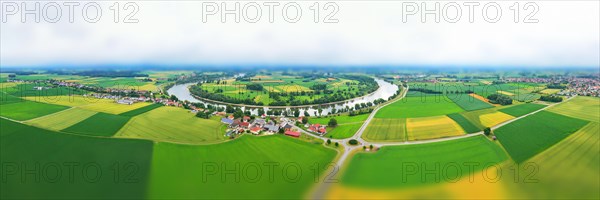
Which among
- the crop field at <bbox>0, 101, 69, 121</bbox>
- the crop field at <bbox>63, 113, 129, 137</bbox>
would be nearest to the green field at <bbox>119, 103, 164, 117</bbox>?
the crop field at <bbox>63, 113, 129, 137</bbox>

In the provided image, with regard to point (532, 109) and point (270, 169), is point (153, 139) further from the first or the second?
point (532, 109)

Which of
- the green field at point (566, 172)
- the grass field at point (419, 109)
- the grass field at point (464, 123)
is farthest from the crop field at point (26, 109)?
the grass field at point (464, 123)

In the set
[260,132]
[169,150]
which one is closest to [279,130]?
[260,132]

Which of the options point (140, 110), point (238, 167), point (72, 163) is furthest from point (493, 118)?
point (140, 110)

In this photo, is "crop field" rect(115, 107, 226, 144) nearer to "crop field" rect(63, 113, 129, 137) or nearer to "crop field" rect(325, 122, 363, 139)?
"crop field" rect(63, 113, 129, 137)

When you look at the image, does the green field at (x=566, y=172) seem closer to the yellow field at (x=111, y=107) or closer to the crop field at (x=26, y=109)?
the yellow field at (x=111, y=107)

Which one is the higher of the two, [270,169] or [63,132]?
[63,132]
